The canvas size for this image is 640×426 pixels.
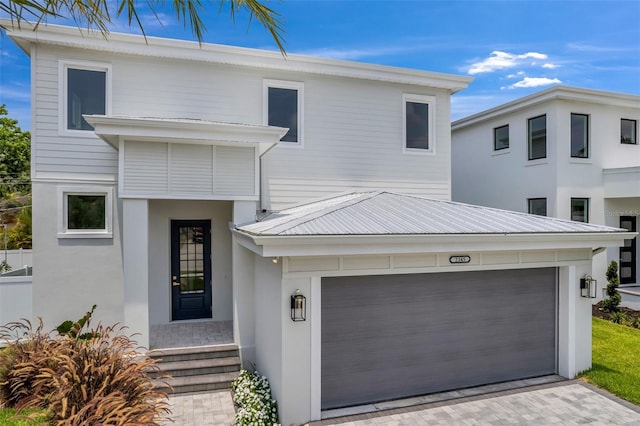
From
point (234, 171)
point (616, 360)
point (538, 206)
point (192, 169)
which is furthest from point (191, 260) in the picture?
point (538, 206)

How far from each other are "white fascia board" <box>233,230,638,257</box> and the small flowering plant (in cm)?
241

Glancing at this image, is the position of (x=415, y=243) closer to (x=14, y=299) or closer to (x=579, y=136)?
(x=14, y=299)

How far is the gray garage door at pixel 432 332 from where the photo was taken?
20.4 ft

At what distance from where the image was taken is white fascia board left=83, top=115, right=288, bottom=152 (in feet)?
23.1

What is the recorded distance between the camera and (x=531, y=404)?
6277 millimetres

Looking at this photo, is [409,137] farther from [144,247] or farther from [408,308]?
[144,247]

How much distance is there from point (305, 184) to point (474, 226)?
15.8 ft

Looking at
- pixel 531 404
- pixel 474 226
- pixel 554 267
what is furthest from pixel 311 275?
pixel 554 267

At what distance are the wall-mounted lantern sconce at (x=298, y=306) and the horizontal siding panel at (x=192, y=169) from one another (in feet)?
10.9

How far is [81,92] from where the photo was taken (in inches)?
345

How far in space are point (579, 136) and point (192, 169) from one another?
42.6 feet

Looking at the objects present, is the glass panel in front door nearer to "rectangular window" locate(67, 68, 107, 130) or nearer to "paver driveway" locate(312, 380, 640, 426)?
"rectangular window" locate(67, 68, 107, 130)

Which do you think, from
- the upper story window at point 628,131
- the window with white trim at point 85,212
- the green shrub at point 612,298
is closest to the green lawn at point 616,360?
the green shrub at point 612,298

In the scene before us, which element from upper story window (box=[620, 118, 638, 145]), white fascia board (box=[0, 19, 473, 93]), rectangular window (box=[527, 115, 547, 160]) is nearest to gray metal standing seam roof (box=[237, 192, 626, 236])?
white fascia board (box=[0, 19, 473, 93])
